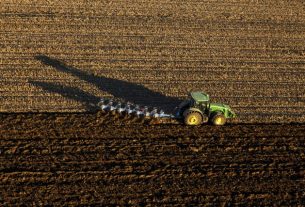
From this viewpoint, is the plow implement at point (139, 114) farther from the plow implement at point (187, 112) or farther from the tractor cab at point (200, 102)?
the tractor cab at point (200, 102)

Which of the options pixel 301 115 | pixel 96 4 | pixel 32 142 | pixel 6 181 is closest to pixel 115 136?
pixel 32 142

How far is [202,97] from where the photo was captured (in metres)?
17.3

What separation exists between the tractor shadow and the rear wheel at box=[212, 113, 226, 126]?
6.64ft

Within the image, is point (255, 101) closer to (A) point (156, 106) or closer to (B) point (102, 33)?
(A) point (156, 106)

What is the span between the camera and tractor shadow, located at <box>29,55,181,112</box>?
18938mm

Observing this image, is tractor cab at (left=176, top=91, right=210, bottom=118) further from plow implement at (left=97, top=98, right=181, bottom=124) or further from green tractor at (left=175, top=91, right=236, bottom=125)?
plow implement at (left=97, top=98, right=181, bottom=124)

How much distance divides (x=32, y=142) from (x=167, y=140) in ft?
15.3

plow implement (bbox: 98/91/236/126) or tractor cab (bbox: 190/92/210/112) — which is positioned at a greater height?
tractor cab (bbox: 190/92/210/112)

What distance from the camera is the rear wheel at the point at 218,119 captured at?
56.6ft

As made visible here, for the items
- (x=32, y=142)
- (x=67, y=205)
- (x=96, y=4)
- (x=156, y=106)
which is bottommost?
(x=67, y=205)

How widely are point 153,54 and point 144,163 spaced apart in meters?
8.57

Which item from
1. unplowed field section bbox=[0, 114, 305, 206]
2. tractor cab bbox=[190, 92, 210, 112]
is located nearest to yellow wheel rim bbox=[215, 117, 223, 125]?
unplowed field section bbox=[0, 114, 305, 206]

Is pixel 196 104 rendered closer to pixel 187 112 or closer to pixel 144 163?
pixel 187 112

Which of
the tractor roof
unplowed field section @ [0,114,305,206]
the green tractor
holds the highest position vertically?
the tractor roof
